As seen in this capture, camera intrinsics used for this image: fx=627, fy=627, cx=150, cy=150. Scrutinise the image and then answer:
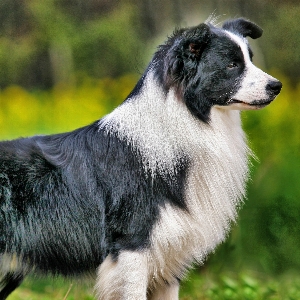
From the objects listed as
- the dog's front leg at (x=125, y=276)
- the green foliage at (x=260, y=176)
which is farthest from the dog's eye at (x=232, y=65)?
the green foliage at (x=260, y=176)

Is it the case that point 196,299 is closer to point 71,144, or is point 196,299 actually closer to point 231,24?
point 71,144

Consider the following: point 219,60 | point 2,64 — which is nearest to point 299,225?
point 219,60

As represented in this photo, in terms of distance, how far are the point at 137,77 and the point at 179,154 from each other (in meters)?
1.95

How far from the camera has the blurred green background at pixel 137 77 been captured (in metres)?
4.98

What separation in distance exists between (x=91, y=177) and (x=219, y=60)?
92cm

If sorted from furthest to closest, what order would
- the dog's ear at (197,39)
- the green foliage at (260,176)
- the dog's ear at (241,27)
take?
the green foliage at (260,176) → the dog's ear at (241,27) → the dog's ear at (197,39)

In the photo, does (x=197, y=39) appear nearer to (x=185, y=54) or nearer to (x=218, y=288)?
(x=185, y=54)

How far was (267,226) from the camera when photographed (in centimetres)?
504

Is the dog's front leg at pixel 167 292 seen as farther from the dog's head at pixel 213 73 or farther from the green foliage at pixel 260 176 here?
the green foliage at pixel 260 176

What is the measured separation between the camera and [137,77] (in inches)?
203

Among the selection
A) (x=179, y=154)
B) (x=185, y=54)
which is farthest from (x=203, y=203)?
(x=185, y=54)

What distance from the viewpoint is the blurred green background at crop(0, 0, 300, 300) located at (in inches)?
196

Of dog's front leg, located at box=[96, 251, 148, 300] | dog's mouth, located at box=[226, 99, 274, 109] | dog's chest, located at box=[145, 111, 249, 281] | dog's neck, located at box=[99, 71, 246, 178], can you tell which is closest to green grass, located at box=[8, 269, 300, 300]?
dog's front leg, located at box=[96, 251, 148, 300]

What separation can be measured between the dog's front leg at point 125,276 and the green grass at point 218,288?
91 cm
